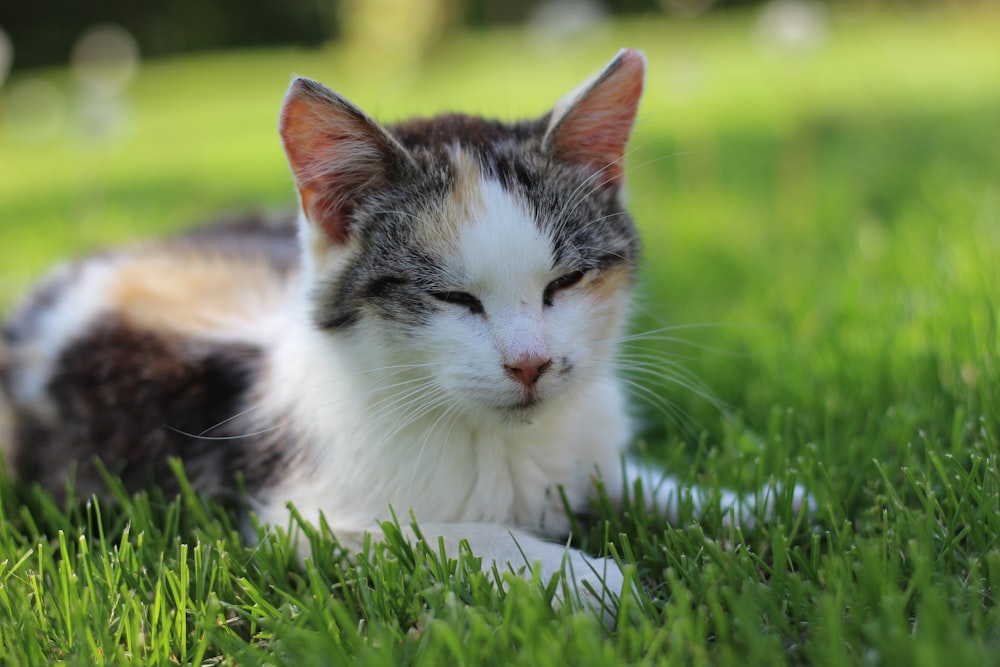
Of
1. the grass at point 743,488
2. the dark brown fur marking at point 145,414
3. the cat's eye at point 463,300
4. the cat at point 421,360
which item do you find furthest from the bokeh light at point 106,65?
the cat's eye at point 463,300

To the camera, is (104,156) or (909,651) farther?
(104,156)

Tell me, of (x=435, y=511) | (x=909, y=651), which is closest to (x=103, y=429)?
(x=435, y=511)

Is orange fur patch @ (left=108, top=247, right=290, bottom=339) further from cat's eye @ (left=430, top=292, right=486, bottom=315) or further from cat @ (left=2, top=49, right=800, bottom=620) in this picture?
cat's eye @ (left=430, top=292, right=486, bottom=315)

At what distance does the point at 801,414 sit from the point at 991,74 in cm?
659

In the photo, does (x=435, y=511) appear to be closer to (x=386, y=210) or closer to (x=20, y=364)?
(x=386, y=210)

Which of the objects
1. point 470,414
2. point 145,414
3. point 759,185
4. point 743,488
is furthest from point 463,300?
point 759,185

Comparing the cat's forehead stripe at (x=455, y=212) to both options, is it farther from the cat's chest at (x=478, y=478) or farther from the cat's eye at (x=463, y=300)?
the cat's chest at (x=478, y=478)

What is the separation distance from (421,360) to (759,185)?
12.0ft

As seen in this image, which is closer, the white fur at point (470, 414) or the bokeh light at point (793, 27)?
the white fur at point (470, 414)

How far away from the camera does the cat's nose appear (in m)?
1.65

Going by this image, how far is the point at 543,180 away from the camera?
195cm

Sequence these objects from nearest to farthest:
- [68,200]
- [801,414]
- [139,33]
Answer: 1. [801,414]
2. [68,200]
3. [139,33]

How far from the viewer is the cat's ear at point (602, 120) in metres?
1.95

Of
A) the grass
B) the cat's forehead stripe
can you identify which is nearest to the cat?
the cat's forehead stripe
